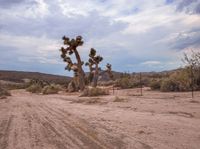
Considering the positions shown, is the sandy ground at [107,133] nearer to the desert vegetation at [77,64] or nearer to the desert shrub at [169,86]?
the desert shrub at [169,86]

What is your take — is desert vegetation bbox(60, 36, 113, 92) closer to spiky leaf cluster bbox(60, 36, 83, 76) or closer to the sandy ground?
spiky leaf cluster bbox(60, 36, 83, 76)

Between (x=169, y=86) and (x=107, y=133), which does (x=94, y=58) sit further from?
(x=107, y=133)

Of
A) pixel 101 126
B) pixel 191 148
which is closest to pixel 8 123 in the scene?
pixel 101 126

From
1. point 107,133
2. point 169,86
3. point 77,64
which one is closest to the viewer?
point 107,133

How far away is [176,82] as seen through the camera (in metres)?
A: 34.7

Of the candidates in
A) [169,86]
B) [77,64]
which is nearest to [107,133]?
[169,86]

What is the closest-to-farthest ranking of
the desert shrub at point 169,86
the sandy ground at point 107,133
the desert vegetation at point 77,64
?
the sandy ground at point 107,133 < the desert shrub at point 169,86 < the desert vegetation at point 77,64

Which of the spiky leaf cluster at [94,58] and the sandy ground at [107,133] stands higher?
the spiky leaf cluster at [94,58]

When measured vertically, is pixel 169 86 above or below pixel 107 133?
above

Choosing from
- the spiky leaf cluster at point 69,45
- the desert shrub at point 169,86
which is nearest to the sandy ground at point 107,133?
the desert shrub at point 169,86

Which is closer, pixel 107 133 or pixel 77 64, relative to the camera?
pixel 107 133

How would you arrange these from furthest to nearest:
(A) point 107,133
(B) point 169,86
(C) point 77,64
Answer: (C) point 77,64 < (B) point 169,86 < (A) point 107,133

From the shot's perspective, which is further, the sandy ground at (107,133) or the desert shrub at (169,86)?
the desert shrub at (169,86)

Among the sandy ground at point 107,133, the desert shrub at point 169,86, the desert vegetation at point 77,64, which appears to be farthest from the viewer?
the desert vegetation at point 77,64
